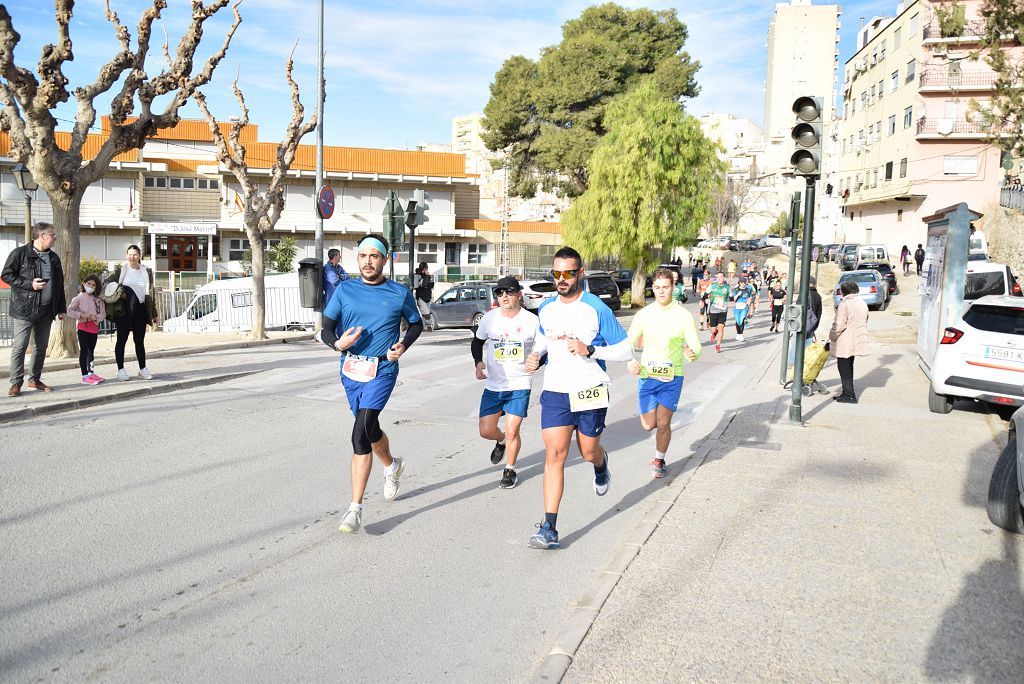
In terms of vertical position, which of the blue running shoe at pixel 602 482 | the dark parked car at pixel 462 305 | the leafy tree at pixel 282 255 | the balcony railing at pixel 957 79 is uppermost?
the balcony railing at pixel 957 79

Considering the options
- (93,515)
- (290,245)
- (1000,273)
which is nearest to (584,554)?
(93,515)

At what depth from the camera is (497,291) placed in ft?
22.5

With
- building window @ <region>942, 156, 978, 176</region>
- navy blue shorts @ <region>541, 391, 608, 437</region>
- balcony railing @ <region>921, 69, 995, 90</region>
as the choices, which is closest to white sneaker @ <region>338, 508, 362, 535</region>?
navy blue shorts @ <region>541, 391, 608, 437</region>

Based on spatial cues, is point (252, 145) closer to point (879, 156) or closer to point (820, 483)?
point (879, 156)

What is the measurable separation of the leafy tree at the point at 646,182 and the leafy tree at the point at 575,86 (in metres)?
9.29

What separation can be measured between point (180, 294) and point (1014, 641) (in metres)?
23.3

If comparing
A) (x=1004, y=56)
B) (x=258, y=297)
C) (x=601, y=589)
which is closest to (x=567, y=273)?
(x=601, y=589)

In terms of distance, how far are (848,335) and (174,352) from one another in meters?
11.4

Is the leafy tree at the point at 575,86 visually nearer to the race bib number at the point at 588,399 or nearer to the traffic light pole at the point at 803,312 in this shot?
the traffic light pole at the point at 803,312

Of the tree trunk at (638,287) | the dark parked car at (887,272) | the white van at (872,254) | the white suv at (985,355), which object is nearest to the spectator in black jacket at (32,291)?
the white suv at (985,355)

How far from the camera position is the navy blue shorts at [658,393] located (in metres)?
7.36

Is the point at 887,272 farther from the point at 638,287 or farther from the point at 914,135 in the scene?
the point at 914,135

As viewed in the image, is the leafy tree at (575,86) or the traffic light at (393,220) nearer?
the traffic light at (393,220)

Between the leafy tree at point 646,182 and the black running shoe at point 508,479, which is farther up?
the leafy tree at point 646,182
